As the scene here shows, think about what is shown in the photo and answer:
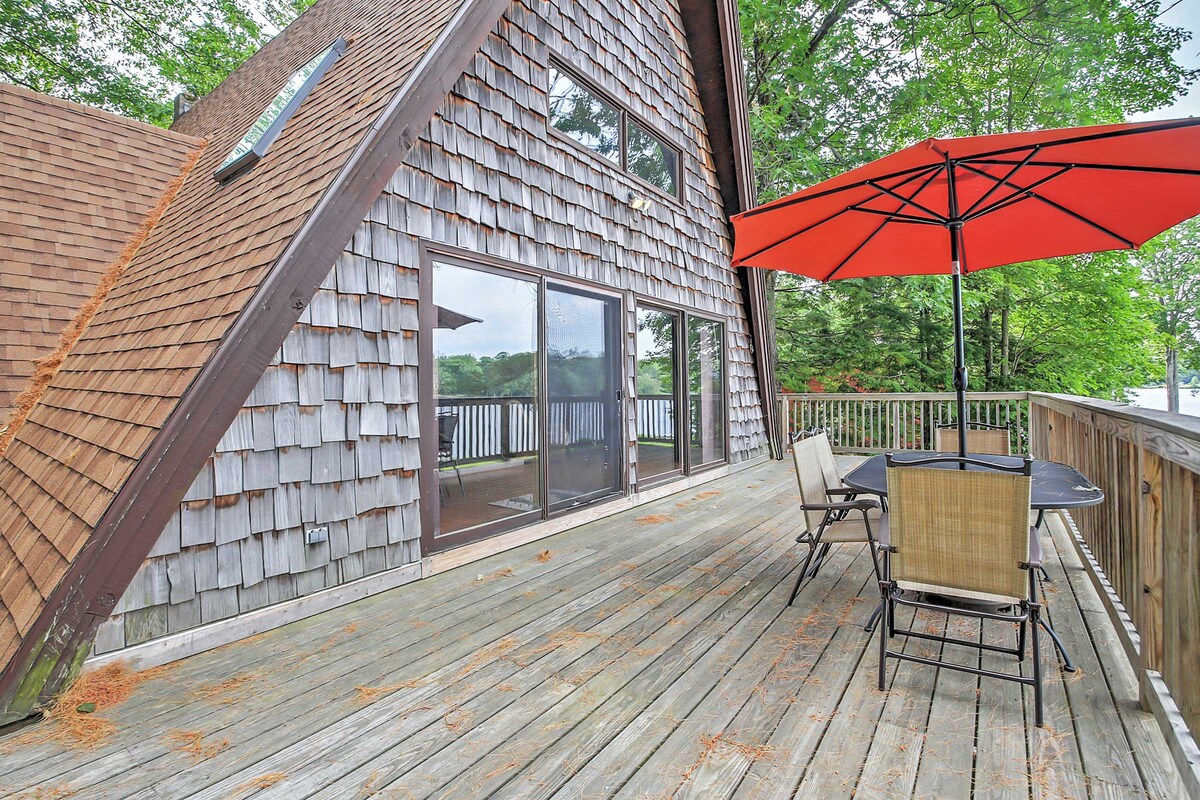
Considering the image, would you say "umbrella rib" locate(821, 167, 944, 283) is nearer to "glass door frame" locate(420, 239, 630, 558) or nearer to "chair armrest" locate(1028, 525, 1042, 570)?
"chair armrest" locate(1028, 525, 1042, 570)

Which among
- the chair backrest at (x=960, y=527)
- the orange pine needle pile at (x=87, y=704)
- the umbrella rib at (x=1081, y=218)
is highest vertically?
the umbrella rib at (x=1081, y=218)

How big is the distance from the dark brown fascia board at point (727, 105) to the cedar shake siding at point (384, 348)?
1534 millimetres

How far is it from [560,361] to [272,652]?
2.58 meters

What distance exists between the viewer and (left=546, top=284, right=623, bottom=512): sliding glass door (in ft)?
13.8

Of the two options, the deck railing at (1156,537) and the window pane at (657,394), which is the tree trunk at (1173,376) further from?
the deck railing at (1156,537)

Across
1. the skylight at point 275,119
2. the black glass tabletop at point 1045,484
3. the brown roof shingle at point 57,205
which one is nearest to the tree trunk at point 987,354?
the black glass tabletop at point 1045,484

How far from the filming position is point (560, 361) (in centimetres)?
425

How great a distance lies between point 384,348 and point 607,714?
2.20 m

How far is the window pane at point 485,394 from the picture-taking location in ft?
11.3

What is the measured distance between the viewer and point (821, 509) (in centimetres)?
271

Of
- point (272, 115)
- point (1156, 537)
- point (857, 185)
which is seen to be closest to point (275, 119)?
point (272, 115)

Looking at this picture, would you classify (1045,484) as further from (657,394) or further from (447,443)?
(657,394)

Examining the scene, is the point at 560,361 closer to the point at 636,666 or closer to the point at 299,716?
the point at 636,666

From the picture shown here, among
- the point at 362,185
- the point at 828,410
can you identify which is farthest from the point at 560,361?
the point at 828,410
